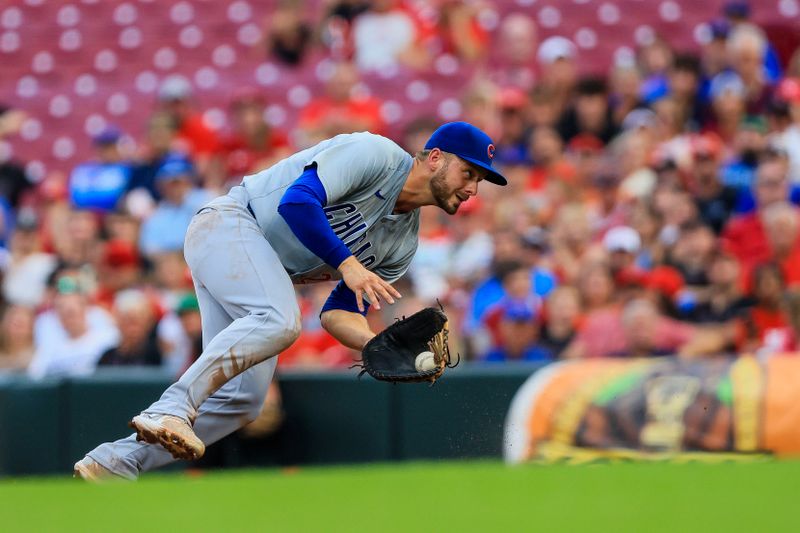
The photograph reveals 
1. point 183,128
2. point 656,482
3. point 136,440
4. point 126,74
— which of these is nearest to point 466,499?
point 656,482

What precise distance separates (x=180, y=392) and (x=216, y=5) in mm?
8834

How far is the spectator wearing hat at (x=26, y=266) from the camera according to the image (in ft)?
34.5

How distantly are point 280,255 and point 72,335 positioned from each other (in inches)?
166

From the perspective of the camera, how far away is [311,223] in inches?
199

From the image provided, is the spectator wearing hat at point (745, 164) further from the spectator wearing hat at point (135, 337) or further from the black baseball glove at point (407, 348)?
the black baseball glove at point (407, 348)

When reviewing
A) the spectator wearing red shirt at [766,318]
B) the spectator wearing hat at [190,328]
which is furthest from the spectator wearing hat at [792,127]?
the spectator wearing hat at [190,328]

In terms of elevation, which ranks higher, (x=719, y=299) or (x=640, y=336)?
(x=719, y=299)

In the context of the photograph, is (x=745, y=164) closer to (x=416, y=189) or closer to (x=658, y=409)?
(x=658, y=409)

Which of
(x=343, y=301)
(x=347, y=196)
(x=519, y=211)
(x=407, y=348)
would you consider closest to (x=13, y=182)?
(x=519, y=211)

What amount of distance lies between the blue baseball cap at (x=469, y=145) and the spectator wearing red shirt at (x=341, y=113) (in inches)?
189

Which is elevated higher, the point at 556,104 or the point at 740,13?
the point at 740,13

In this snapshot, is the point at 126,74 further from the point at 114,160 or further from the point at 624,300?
the point at 624,300

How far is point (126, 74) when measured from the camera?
1325cm

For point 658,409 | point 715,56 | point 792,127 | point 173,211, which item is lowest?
point 658,409
